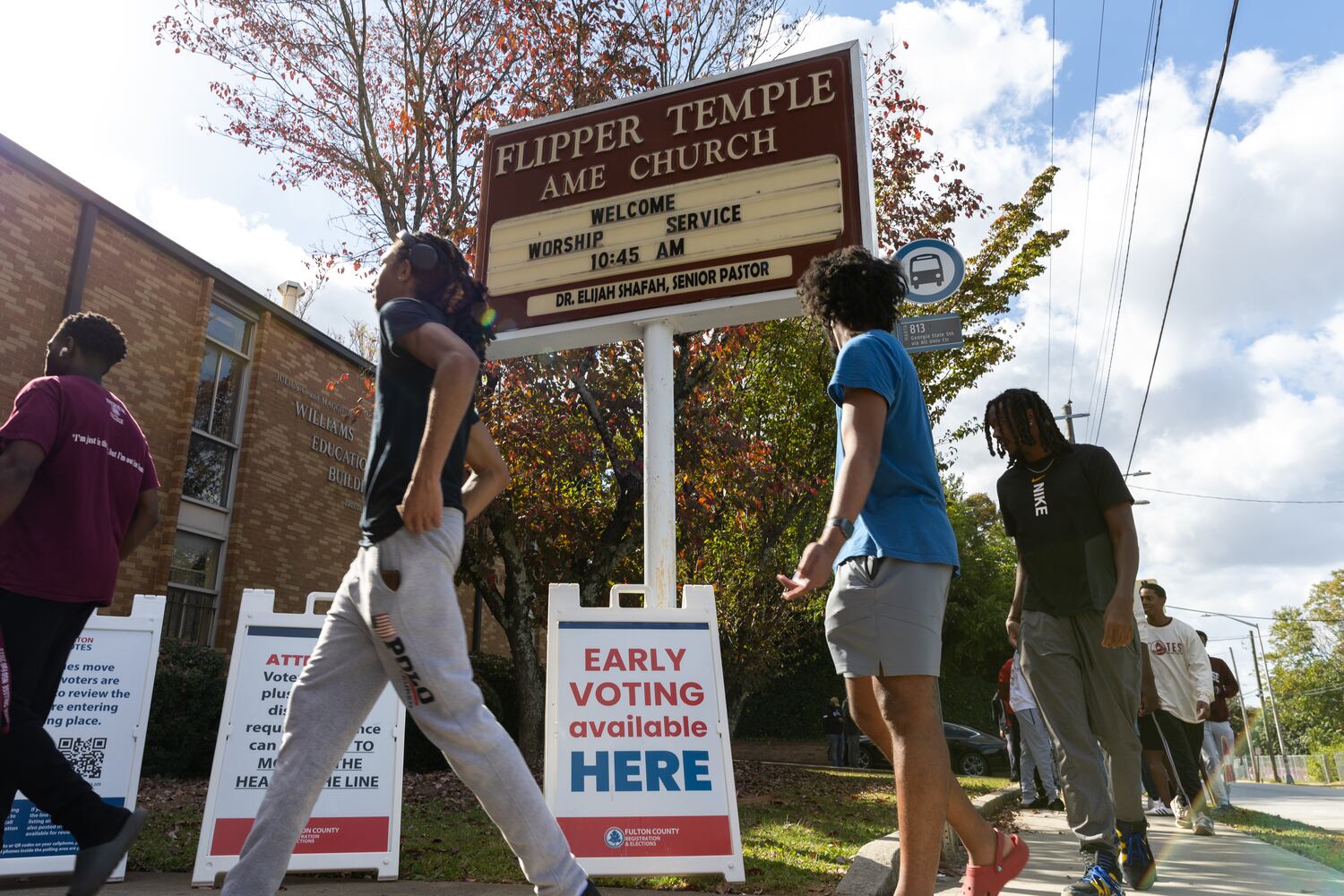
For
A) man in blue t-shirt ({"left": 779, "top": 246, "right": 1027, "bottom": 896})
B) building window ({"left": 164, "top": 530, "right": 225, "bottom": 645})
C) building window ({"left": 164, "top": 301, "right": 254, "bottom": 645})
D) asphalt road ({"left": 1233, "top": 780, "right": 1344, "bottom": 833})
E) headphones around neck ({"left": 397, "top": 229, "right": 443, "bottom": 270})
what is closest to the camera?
man in blue t-shirt ({"left": 779, "top": 246, "right": 1027, "bottom": 896})

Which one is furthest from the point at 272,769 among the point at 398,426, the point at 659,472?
the point at 659,472

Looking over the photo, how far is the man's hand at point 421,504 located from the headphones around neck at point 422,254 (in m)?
0.74

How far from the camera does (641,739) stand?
420 cm

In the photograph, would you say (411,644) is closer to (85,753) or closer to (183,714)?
(85,753)

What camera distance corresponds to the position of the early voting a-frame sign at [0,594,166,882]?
4.16 metres

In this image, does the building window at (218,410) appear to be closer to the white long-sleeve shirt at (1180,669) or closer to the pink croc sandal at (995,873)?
the white long-sleeve shirt at (1180,669)

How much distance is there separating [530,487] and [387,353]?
26.7ft

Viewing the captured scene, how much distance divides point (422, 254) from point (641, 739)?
245 centimetres

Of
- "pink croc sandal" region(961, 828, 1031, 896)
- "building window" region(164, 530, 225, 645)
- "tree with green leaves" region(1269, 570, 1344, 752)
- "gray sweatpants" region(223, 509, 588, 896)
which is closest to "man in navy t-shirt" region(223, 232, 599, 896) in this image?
"gray sweatpants" region(223, 509, 588, 896)

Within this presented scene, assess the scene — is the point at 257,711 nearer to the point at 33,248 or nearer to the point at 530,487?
the point at 530,487

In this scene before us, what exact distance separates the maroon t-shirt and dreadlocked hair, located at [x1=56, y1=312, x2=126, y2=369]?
141 mm

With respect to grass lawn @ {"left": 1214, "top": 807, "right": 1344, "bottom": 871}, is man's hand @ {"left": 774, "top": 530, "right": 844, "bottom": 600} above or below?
above

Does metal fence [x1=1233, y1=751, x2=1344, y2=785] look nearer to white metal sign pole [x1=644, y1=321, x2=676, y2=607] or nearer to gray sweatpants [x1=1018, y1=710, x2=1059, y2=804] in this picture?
gray sweatpants [x1=1018, y1=710, x2=1059, y2=804]

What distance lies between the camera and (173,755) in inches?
389
